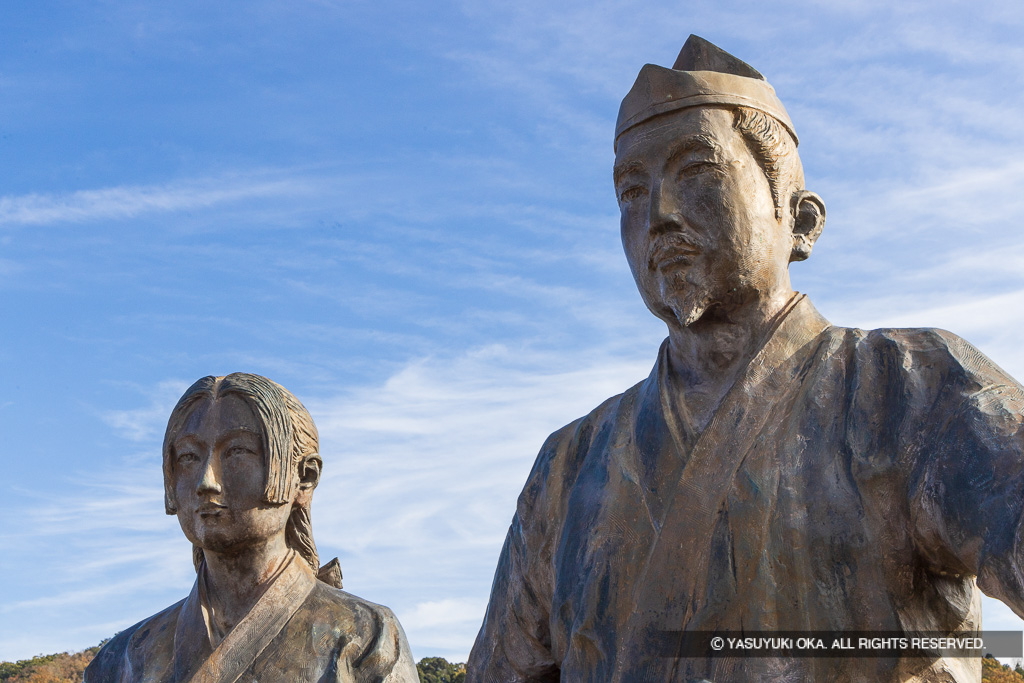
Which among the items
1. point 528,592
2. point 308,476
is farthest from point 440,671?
point 528,592

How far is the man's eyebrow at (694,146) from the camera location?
15.8 ft

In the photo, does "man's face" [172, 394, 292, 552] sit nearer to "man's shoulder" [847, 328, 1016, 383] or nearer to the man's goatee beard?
the man's goatee beard

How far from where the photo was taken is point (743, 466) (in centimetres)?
453

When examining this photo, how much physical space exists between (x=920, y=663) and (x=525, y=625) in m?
1.51

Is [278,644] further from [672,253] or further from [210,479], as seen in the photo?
[672,253]

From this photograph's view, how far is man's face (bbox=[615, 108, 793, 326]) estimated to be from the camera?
474 centimetres

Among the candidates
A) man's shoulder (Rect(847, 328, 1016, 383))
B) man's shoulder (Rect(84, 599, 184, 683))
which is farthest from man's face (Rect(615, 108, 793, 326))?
man's shoulder (Rect(84, 599, 184, 683))

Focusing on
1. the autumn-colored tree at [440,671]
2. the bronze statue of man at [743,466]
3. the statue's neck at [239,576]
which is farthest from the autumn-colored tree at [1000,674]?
the bronze statue of man at [743,466]

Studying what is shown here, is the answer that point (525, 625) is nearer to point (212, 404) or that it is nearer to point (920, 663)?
point (920, 663)

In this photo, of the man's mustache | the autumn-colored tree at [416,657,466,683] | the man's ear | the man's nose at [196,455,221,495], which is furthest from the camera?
the autumn-colored tree at [416,657,466,683]

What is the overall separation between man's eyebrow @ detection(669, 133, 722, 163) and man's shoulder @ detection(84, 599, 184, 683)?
4.20 m

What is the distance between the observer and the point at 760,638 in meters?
4.28

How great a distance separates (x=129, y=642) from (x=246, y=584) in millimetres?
752

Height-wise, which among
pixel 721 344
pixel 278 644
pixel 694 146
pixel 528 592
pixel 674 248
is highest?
pixel 694 146
